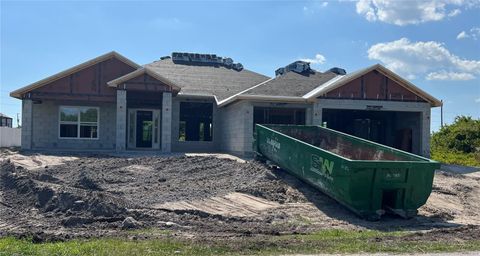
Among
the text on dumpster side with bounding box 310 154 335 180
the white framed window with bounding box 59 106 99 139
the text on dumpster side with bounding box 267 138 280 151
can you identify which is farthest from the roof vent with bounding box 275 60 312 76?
the text on dumpster side with bounding box 310 154 335 180

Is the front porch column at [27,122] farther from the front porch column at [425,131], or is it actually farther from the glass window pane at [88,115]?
the front porch column at [425,131]

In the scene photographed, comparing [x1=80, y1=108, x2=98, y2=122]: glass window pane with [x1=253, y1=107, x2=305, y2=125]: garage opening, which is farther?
[x1=80, y1=108, x2=98, y2=122]: glass window pane

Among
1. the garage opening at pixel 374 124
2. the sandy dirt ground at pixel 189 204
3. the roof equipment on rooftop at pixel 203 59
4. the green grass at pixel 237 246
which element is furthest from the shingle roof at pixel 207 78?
the green grass at pixel 237 246

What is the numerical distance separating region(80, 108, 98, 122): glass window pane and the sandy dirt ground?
8.57m

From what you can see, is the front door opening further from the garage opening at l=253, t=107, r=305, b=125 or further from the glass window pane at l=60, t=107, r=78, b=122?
the garage opening at l=253, t=107, r=305, b=125

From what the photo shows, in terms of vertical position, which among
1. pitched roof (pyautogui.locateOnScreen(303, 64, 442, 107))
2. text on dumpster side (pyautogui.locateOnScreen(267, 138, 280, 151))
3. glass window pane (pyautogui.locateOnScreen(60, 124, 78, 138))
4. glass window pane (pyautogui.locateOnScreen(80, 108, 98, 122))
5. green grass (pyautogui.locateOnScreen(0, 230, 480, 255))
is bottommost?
green grass (pyautogui.locateOnScreen(0, 230, 480, 255))

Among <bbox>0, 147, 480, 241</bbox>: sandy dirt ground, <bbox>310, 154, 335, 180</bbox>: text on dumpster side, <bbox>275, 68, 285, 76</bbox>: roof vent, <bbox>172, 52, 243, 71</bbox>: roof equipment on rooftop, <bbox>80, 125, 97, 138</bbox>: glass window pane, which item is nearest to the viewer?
<bbox>0, 147, 480, 241</bbox>: sandy dirt ground

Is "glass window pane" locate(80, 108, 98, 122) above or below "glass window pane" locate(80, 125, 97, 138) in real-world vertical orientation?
above

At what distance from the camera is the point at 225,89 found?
30.5 metres

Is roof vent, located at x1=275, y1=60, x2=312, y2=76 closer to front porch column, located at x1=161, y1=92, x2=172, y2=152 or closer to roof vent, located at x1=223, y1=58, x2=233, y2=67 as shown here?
roof vent, located at x1=223, y1=58, x2=233, y2=67

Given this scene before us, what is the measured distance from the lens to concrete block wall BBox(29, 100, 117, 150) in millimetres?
26875

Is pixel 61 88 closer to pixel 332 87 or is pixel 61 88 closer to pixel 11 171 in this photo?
pixel 11 171

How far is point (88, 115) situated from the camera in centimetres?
2736

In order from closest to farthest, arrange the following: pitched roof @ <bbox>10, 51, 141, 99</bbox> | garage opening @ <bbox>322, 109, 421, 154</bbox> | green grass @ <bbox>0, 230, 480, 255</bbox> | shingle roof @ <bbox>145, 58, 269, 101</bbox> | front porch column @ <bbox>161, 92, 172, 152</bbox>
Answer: green grass @ <bbox>0, 230, 480, 255</bbox> < pitched roof @ <bbox>10, 51, 141, 99</bbox> < front porch column @ <bbox>161, 92, 172, 152</bbox> < garage opening @ <bbox>322, 109, 421, 154</bbox> < shingle roof @ <bbox>145, 58, 269, 101</bbox>
